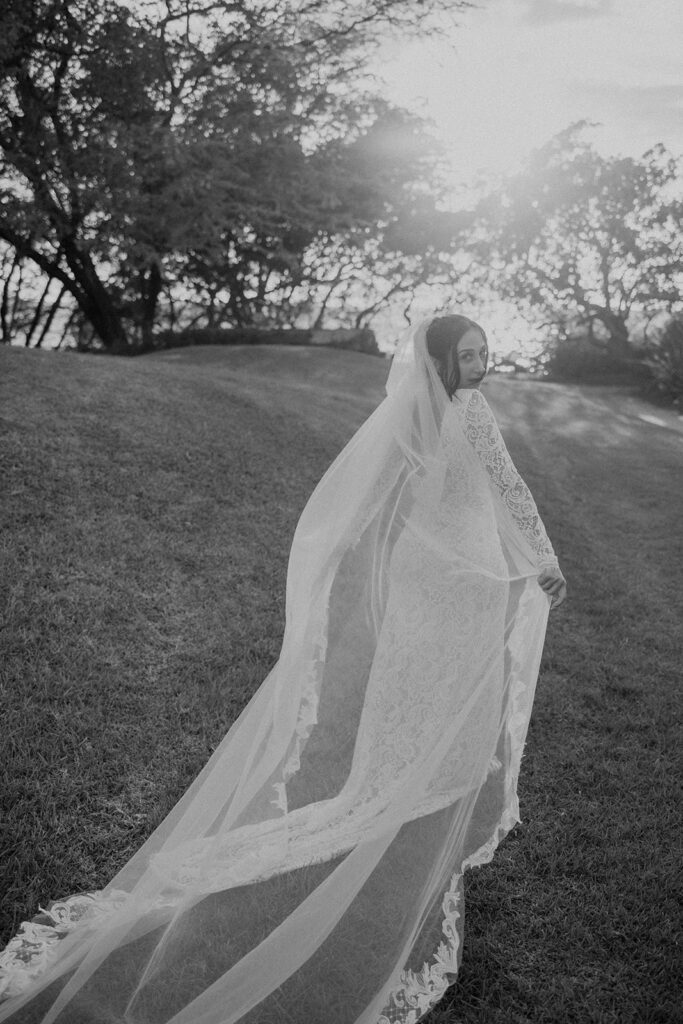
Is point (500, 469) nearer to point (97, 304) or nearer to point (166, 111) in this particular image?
point (166, 111)

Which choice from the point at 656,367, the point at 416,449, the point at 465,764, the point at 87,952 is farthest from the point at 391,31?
the point at 87,952

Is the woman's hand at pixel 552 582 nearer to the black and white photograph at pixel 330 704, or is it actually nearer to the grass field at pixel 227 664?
the black and white photograph at pixel 330 704

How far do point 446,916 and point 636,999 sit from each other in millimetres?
777

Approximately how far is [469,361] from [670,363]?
1868 centimetres

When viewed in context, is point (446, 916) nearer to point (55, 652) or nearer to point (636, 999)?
point (636, 999)

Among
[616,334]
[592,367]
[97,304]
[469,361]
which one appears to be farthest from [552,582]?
[616,334]

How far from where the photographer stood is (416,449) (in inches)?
133

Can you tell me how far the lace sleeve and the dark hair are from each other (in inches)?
6.4

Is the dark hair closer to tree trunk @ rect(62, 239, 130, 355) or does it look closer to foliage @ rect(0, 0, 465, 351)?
foliage @ rect(0, 0, 465, 351)

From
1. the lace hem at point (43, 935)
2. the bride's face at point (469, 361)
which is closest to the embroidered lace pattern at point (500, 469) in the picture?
the bride's face at point (469, 361)

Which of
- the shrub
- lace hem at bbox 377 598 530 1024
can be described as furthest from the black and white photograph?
the shrub

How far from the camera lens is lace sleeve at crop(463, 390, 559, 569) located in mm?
3355

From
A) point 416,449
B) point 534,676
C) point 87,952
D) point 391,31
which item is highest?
point 391,31

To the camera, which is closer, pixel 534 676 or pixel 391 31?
pixel 534 676
